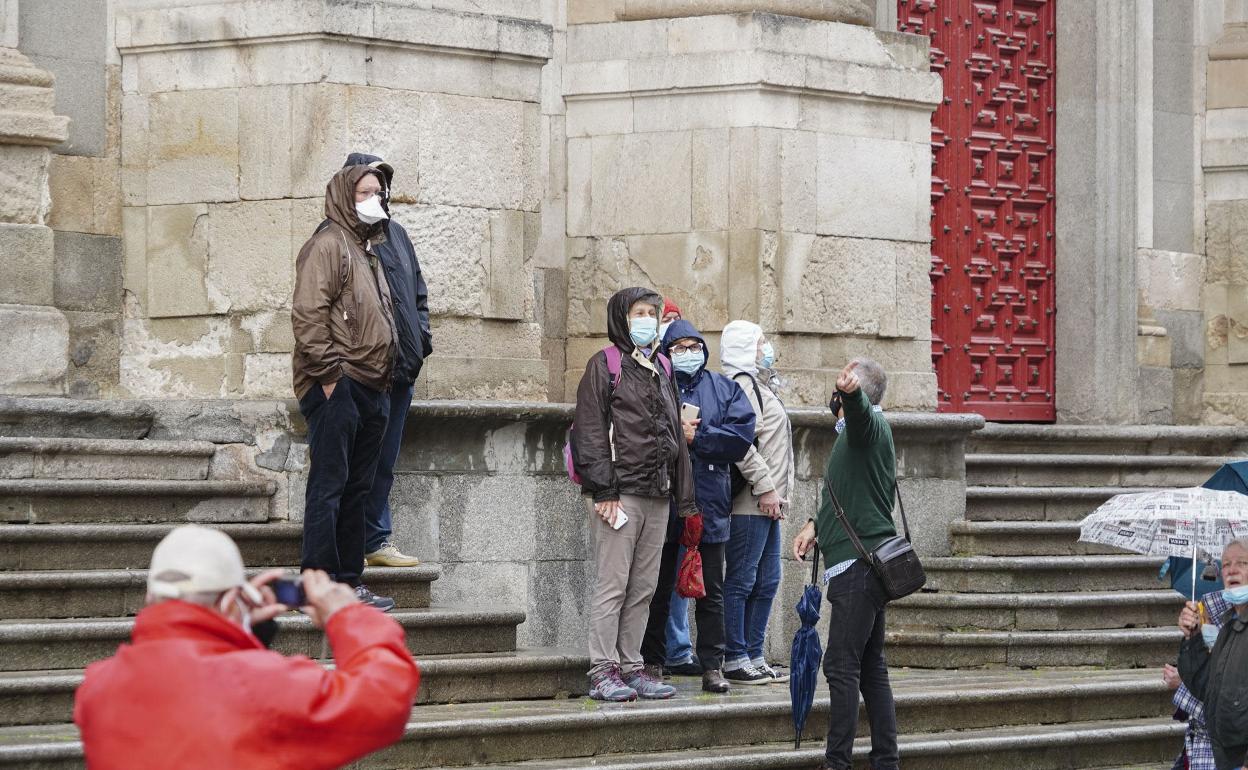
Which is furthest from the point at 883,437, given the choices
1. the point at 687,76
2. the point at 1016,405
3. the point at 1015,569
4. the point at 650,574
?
the point at 1016,405

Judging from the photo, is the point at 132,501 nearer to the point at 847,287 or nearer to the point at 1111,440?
the point at 847,287

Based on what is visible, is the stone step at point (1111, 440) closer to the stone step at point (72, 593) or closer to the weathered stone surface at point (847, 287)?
the weathered stone surface at point (847, 287)

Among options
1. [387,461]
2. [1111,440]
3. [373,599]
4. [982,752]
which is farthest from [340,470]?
[1111,440]

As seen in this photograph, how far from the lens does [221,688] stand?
3.86 m

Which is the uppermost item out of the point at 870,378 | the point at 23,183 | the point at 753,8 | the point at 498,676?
the point at 753,8

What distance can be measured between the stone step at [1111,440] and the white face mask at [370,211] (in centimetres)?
505

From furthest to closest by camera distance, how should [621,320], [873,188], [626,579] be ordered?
[873,188]
[621,320]
[626,579]

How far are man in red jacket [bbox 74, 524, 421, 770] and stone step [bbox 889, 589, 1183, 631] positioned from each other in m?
7.11

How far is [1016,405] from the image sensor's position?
46.6 feet

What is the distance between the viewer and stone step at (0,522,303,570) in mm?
8414

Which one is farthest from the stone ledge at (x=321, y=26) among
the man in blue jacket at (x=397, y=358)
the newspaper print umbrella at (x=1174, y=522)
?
the newspaper print umbrella at (x=1174, y=522)

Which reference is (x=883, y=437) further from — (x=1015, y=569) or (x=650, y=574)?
(x=1015, y=569)

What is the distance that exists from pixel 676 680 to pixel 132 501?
2.49 metres

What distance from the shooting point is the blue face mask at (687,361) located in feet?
31.1
